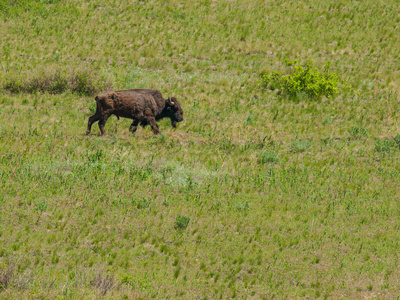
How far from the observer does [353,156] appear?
1672 centimetres

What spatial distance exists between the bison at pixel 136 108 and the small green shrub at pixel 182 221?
6089 millimetres

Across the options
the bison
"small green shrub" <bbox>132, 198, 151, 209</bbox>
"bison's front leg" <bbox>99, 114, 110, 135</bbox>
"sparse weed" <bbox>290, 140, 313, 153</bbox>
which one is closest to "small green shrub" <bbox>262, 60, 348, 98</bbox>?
"sparse weed" <bbox>290, 140, 313, 153</bbox>

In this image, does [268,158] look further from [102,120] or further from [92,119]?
[92,119]

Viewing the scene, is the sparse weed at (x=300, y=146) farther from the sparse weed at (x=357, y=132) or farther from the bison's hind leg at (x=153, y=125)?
the bison's hind leg at (x=153, y=125)

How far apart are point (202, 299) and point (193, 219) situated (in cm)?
276

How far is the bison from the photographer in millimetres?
16330

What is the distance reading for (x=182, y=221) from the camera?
11.3 meters

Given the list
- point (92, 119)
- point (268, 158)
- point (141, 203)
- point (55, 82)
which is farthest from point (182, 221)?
point (55, 82)

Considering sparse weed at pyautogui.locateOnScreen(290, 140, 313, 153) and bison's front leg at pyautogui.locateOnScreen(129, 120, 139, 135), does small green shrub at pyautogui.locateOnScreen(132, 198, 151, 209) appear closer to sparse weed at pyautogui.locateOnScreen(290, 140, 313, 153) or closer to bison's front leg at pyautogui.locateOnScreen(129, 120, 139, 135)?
bison's front leg at pyautogui.locateOnScreen(129, 120, 139, 135)

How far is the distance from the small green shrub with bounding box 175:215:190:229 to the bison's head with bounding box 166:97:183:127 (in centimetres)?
689

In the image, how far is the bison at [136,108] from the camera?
16.3 metres

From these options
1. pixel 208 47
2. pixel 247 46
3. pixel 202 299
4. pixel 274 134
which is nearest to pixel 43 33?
pixel 208 47

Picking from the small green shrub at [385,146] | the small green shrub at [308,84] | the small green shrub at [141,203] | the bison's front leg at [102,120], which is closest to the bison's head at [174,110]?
the bison's front leg at [102,120]

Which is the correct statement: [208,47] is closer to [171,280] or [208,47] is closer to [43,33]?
[43,33]
